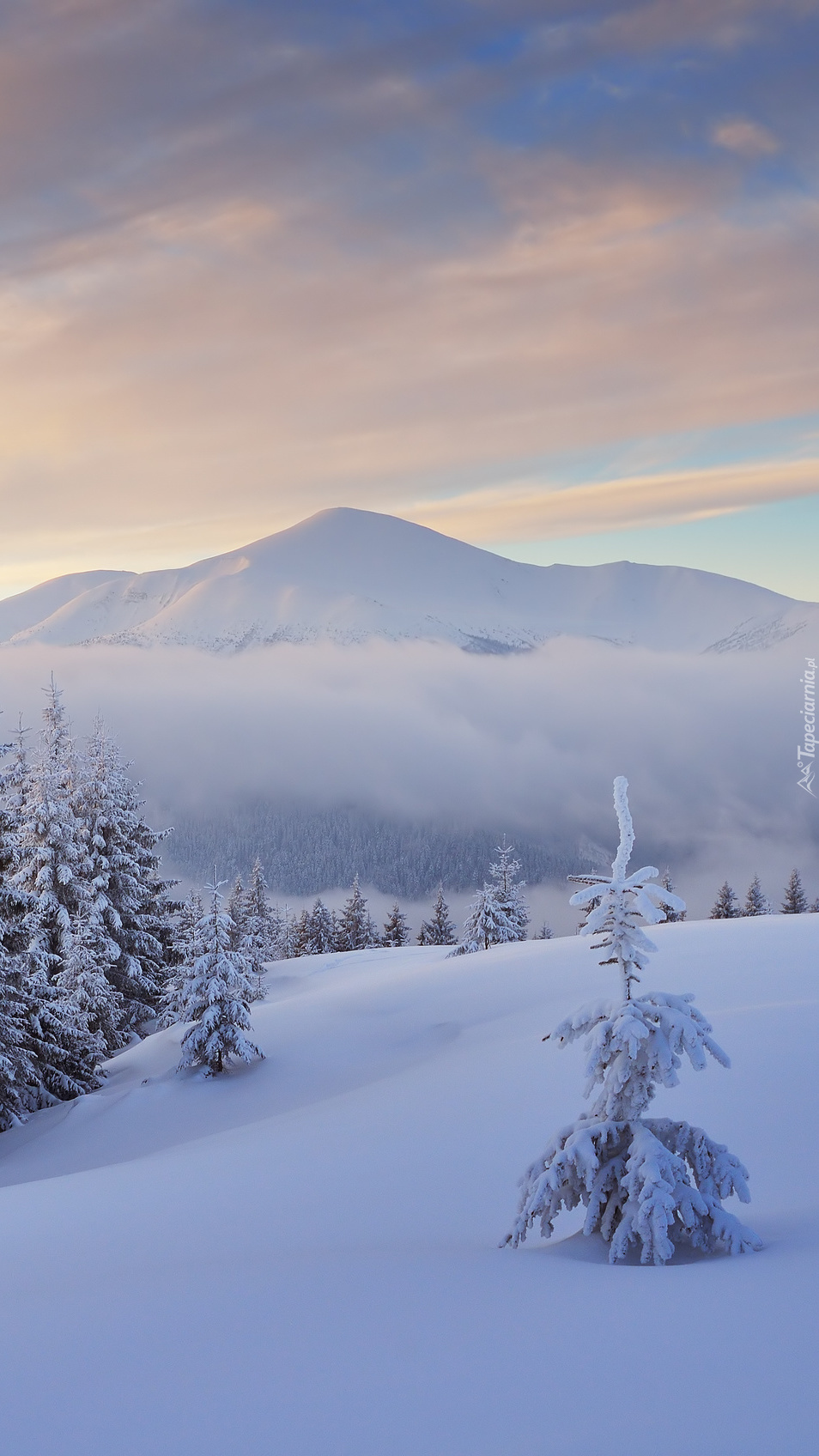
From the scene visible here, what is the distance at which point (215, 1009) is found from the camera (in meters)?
17.6

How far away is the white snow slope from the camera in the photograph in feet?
11.5

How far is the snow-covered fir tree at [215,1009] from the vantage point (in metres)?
17.6

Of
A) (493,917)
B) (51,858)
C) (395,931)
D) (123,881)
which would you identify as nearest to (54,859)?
(51,858)

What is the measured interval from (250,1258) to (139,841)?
952 inches

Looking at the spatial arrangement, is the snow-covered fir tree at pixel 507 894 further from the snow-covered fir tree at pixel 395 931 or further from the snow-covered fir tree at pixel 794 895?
the snow-covered fir tree at pixel 794 895

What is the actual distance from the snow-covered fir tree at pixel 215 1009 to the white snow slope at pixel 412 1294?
5176mm

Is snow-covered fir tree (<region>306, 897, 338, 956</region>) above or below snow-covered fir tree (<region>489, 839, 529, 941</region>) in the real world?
below

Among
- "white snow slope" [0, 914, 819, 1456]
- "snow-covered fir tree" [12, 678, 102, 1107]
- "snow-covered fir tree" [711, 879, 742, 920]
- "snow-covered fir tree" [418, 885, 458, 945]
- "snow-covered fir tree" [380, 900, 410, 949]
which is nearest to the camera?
"white snow slope" [0, 914, 819, 1456]

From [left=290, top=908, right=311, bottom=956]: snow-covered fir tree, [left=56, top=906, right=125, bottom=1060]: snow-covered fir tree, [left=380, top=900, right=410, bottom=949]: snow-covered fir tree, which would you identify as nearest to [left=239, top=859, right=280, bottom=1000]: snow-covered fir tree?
[left=290, top=908, right=311, bottom=956]: snow-covered fir tree

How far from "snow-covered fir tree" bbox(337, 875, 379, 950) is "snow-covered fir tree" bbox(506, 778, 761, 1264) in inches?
1949

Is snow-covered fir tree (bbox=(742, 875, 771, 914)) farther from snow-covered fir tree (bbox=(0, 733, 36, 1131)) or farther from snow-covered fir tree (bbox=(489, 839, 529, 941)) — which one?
snow-covered fir tree (bbox=(0, 733, 36, 1131))

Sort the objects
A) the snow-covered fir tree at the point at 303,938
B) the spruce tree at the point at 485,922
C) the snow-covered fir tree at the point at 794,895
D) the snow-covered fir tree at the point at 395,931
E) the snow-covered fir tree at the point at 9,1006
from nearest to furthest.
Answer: the snow-covered fir tree at the point at 9,1006 < the spruce tree at the point at 485,922 < the snow-covered fir tree at the point at 395,931 < the snow-covered fir tree at the point at 794,895 < the snow-covered fir tree at the point at 303,938

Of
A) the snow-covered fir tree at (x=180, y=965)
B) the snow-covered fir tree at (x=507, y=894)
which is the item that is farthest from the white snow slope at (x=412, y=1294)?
the snow-covered fir tree at (x=507, y=894)

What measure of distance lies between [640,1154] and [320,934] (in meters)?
52.4
